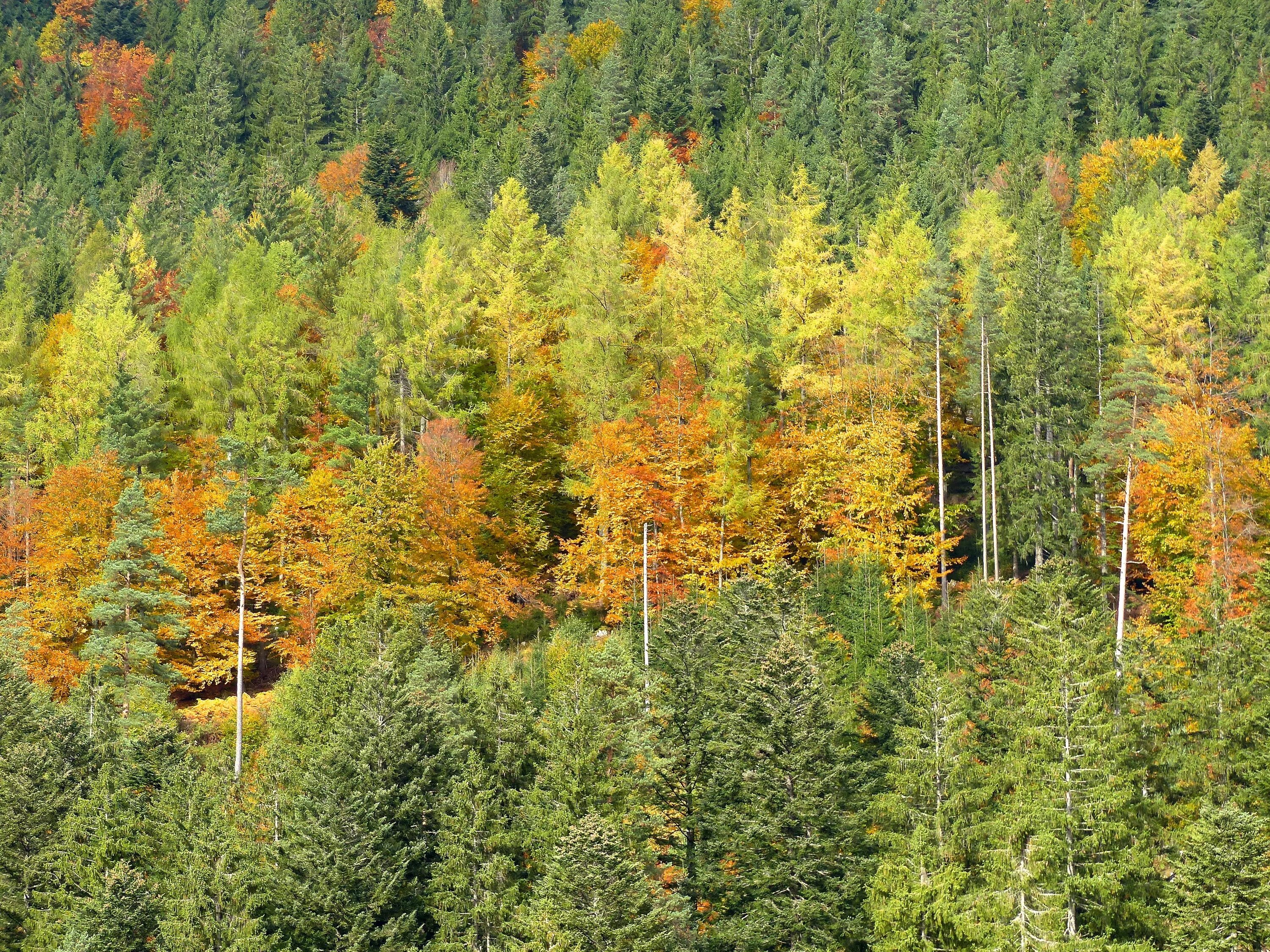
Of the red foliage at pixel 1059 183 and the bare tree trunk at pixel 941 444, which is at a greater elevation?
the red foliage at pixel 1059 183

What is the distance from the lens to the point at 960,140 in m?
98.4

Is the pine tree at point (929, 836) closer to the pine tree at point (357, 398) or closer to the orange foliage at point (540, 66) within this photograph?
the pine tree at point (357, 398)

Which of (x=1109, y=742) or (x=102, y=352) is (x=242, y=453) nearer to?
(x=102, y=352)

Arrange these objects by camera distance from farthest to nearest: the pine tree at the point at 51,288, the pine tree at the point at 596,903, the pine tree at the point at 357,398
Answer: the pine tree at the point at 51,288 → the pine tree at the point at 357,398 → the pine tree at the point at 596,903

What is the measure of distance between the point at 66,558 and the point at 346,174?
62436 mm

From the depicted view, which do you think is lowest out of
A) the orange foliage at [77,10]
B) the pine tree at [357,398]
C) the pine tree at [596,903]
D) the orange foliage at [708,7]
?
the pine tree at [596,903]

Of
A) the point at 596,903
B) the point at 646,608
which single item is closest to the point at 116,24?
the point at 646,608

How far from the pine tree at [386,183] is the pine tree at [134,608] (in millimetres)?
50159

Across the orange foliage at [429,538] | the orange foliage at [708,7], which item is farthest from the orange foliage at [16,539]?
the orange foliage at [708,7]

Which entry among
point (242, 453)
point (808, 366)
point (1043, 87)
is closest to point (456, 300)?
point (242, 453)

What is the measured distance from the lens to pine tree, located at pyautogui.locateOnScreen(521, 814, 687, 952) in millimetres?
37594

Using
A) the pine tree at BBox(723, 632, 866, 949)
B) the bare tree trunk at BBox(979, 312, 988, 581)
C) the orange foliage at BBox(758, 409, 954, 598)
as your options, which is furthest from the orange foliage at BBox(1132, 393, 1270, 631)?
the pine tree at BBox(723, 632, 866, 949)

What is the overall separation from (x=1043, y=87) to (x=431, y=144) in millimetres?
47112

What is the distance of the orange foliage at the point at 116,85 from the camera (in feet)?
464
